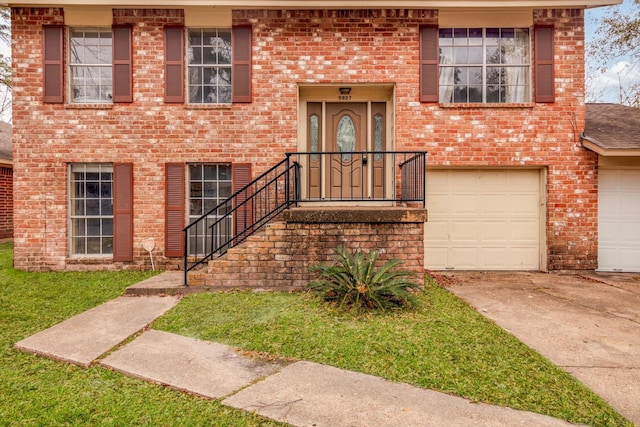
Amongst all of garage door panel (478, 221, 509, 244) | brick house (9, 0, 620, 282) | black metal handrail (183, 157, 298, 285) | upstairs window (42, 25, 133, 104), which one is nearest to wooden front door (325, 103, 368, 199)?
brick house (9, 0, 620, 282)

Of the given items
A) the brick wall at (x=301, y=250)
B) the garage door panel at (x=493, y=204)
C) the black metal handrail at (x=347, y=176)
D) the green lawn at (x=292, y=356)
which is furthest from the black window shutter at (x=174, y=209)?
the garage door panel at (x=493, y=204)

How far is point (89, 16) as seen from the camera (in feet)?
23.6

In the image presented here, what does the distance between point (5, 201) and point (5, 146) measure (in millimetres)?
2118

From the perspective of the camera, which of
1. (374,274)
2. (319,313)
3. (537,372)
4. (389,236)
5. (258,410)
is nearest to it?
(258,410)

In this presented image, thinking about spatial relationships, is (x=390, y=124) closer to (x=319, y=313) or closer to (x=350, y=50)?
(x=350, y=50)

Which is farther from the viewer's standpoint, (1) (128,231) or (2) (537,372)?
(1) (128,231)

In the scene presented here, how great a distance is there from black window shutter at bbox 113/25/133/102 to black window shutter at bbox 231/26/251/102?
195cm

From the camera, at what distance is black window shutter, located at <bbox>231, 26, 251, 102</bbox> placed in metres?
7.21

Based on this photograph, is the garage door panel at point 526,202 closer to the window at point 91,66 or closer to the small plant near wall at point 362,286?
the small plant near wall at point 362,286

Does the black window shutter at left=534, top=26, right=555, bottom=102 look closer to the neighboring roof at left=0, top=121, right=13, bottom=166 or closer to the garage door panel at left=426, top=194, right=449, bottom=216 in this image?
the garage door panel at left=426, top=194, right=449, bottom=216

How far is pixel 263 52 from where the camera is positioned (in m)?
7.25

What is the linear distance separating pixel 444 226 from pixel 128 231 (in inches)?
242

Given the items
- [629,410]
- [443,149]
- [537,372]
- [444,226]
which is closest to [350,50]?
[443,149]

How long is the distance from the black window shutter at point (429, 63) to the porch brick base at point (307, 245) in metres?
3.08
